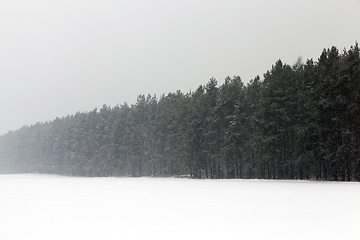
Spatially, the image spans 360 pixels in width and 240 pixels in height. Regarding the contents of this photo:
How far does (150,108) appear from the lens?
80.5 metres

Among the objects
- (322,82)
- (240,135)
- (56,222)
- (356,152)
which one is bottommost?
(56,222)

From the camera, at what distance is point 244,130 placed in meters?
52.4

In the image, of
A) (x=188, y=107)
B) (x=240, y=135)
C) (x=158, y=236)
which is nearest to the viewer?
(x=158, y=236)

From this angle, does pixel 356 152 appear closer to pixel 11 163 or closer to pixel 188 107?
pixel 188 107

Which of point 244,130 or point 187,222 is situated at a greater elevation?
point 244,130

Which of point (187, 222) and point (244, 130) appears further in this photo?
point (244, 130)

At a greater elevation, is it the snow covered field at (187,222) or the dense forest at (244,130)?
the dense forest at (244,130)

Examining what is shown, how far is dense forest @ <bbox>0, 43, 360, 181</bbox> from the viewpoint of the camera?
1496 inches

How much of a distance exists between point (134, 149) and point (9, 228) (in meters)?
68.2

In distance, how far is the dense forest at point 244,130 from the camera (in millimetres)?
38000

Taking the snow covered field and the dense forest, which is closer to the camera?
the snow covered field

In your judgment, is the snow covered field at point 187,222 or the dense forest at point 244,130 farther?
the dense forest at point 244,130

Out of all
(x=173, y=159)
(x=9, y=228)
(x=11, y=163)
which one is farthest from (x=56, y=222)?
(x=11, y=163)

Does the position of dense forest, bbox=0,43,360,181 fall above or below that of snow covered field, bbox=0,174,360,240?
above
